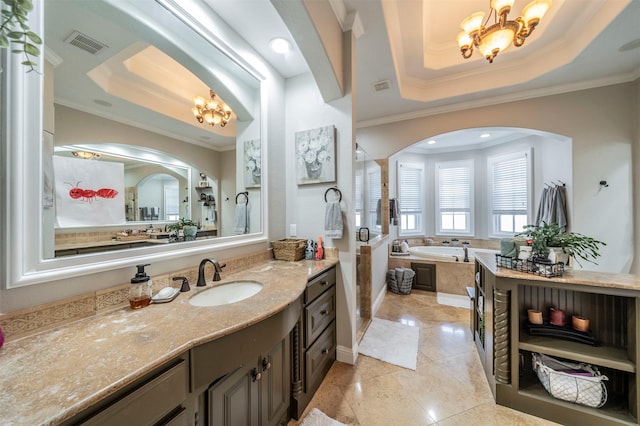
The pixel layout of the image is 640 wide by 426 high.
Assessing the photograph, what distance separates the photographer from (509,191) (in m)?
4.65

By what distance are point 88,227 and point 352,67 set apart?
214cm

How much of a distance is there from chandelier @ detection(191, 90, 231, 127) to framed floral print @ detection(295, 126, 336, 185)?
0.70m

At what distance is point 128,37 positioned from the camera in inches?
47.1

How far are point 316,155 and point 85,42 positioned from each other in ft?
5.03

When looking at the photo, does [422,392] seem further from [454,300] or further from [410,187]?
[410,187]

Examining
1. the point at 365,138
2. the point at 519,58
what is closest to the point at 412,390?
the point at 365,138

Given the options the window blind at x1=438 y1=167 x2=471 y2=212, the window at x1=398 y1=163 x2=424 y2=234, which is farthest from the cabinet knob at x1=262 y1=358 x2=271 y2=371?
the window blind at x1=438 y1=167 x2=471 y2=212

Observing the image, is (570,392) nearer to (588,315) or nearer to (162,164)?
(588,315)

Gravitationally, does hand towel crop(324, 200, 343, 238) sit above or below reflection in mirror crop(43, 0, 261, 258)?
below

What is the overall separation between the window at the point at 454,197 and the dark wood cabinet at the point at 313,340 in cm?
439

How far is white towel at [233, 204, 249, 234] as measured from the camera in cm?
184

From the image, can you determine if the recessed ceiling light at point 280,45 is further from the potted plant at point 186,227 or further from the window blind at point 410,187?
the window blind at point 410,187

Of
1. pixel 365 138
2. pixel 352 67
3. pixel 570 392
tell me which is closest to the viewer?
pixel 570 392

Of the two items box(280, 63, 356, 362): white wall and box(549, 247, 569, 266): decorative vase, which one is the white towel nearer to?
box(280, 63, 356, 362): white wall
